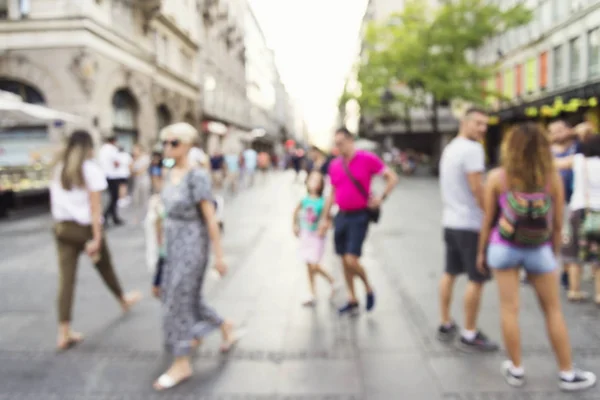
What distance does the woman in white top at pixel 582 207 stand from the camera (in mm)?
5105

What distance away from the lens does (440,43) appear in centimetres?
2825

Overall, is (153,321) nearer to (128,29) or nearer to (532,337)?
(532,337)

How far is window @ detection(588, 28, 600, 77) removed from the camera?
70.9ft

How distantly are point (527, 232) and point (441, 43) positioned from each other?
26801mm

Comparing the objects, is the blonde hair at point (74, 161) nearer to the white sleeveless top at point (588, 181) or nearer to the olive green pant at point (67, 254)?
the olive green pant at point (67, 254)

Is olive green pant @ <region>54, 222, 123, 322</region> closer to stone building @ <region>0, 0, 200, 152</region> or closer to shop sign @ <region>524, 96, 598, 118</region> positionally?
stone building @ <region>0, 0, 200, 152</region>

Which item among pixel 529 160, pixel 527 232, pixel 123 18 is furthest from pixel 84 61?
pixel 527 232

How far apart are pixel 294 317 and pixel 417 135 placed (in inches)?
1976

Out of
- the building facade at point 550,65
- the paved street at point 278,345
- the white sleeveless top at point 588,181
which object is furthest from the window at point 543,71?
the white sleeveless top at point 588,181

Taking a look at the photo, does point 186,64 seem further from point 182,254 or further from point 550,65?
point 182,254

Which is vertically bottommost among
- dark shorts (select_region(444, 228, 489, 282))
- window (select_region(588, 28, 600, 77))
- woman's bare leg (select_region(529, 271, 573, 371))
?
woman's bare leg (select_region(529, 271, 573, 371))

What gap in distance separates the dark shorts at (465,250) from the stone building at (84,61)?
1552cm

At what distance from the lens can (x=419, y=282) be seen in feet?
21.3

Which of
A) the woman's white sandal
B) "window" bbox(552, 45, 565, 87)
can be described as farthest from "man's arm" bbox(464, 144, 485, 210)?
"window" bbox(552, 45, 565, 87)
